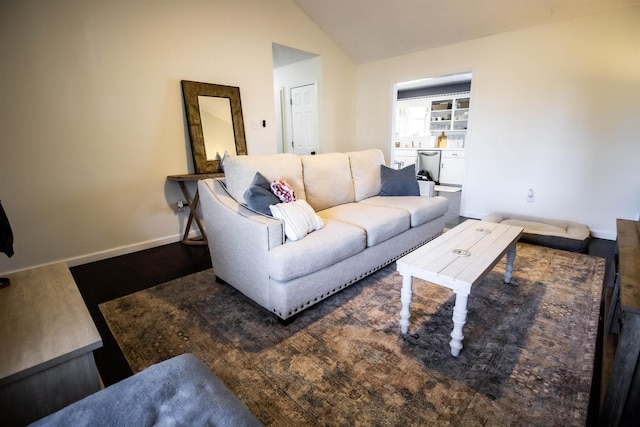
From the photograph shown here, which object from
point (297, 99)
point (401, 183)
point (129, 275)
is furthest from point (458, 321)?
point (297, 99)

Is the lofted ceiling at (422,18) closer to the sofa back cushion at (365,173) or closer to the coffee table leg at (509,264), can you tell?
the sofa back cushion at (365,173)

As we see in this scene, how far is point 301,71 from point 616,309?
4.94 meters

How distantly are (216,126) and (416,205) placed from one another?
98.1 inches

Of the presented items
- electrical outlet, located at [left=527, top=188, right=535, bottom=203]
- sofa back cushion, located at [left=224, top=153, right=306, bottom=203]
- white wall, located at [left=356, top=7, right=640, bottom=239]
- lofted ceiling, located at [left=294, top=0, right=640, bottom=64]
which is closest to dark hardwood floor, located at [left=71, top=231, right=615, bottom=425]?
white wall, located at [left=356, top=7, right=640, bottom=239]

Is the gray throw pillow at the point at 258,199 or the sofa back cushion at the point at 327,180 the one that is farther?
the sofa back cushion at the point at 327,180

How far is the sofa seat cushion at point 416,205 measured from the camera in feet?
9.14

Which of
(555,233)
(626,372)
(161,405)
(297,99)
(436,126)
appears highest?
(297,99)

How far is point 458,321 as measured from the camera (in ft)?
5.06

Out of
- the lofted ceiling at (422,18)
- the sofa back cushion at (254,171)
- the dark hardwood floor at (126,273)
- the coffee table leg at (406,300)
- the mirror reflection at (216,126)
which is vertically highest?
the lofted ceiling at (422,18)

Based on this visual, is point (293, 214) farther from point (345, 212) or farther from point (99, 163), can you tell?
point (99, 163)

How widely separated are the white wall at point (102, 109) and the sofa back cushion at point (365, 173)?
5.69ft

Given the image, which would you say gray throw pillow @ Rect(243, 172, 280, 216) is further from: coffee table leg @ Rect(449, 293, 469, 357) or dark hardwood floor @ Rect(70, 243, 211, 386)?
coffee table leg @ Rect(449, 293, 469, 357)

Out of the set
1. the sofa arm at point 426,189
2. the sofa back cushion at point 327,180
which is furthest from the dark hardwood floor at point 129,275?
the sofa arm at point 426,189

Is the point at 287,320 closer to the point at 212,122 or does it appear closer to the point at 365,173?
the point at 365,173
